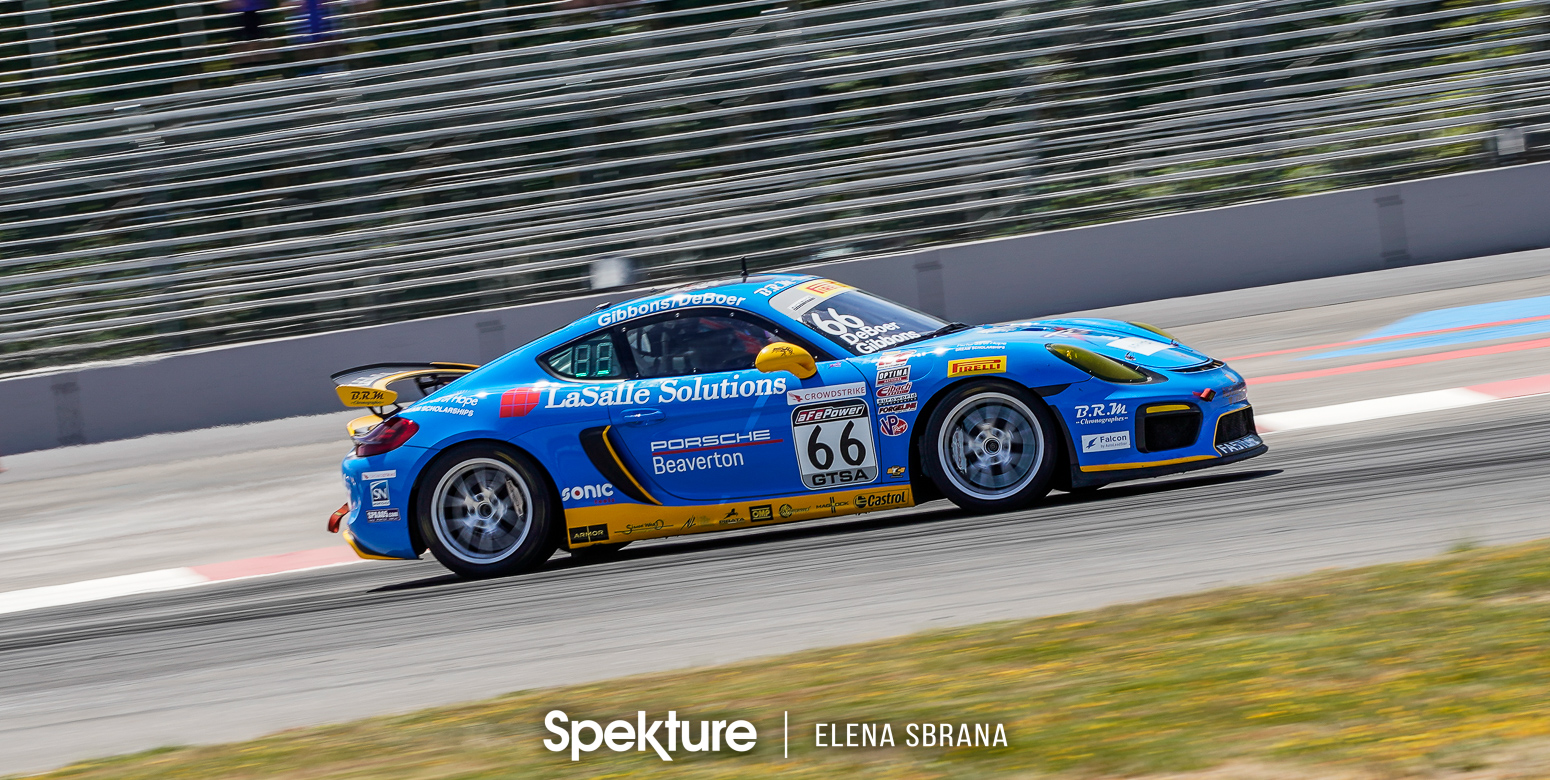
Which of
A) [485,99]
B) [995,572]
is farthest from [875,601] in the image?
[485,99]

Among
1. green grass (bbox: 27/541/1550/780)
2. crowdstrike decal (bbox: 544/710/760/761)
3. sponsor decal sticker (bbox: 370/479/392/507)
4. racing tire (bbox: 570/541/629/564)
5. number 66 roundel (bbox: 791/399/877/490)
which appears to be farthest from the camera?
racing tire (bbox: 570/541/629/564)

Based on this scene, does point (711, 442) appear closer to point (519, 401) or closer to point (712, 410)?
point (712, 410)

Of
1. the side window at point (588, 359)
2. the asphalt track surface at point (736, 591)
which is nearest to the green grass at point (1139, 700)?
the asphalt track surface at point (736, 591)

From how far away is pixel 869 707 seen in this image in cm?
474

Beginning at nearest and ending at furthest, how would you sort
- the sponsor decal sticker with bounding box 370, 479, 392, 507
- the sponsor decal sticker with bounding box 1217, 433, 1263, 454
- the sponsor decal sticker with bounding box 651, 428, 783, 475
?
the sponsor decal sticker with bounding box 1217, 433, 1263, 454
the sponsor decal sticker with bounding box 651, 428, 783, 475
the sponsor decal sticker with bounding box 370, 479, 392, 507

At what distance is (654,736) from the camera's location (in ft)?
15.7

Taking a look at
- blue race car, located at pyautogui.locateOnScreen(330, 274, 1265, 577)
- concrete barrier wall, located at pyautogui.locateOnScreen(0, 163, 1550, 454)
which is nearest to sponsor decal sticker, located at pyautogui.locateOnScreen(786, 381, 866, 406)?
blue race car, located at pyautogui.locateOnScreen(330, 274, 1265, 577)

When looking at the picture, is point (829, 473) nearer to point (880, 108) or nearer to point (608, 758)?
point (608, 758)

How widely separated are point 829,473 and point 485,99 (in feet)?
33.8

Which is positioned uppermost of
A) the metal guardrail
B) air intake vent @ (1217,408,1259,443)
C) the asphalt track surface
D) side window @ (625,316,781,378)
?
the metal guardrail

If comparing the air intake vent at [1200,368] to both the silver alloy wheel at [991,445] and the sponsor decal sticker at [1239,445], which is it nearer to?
the sponsor decal sticker at [1239,445]

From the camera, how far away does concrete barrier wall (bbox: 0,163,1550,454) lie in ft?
48.4

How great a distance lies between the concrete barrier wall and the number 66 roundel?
7800 mm

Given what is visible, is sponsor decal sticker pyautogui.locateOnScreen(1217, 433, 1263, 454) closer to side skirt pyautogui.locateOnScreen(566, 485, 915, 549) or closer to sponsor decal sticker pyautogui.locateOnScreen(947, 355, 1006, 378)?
sponsor decal sticker pyautogui.locateOnScreen(947, 355, 1006, 378)
